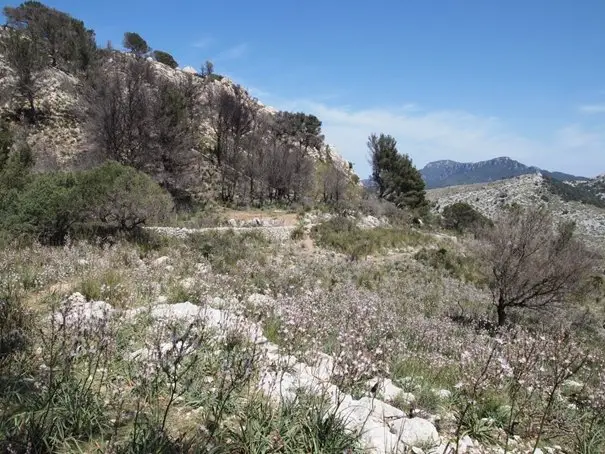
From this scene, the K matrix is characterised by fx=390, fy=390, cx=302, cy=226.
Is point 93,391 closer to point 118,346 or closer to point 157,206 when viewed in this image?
point 118,346

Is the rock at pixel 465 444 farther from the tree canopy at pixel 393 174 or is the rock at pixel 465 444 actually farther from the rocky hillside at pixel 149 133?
the tree canopy at pixel 393 174

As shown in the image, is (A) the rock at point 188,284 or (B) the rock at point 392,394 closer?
(B) the rock at point 392,394

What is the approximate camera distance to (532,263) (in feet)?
37.5

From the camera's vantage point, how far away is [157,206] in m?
15.2

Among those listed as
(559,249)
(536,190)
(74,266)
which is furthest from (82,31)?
(536,190)

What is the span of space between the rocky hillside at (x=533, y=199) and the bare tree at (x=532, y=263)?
81.2 meters

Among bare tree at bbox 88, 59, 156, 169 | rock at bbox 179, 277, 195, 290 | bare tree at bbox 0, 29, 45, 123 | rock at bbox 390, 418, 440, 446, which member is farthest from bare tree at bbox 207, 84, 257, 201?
rock at bbox 390, 418, 440, 446

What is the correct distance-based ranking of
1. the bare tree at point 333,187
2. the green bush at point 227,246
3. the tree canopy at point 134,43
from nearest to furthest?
1. the green bush at point 227,246
2. the bare tree at point 333,187
3. the tree canopy at point 134,43

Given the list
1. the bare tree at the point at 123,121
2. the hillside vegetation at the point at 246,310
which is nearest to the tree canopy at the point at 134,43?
the hillside vegetation at the point at 246,310

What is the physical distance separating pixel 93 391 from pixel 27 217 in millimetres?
11196

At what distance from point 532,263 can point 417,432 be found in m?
10.1

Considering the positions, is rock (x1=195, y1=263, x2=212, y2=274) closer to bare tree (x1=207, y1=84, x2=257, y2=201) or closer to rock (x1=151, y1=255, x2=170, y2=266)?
rock (x1=151, y1=255, x2=170, y2=266)

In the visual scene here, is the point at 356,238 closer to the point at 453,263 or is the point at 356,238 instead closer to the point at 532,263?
the point at 453,263

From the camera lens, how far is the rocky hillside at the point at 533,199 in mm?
92600
